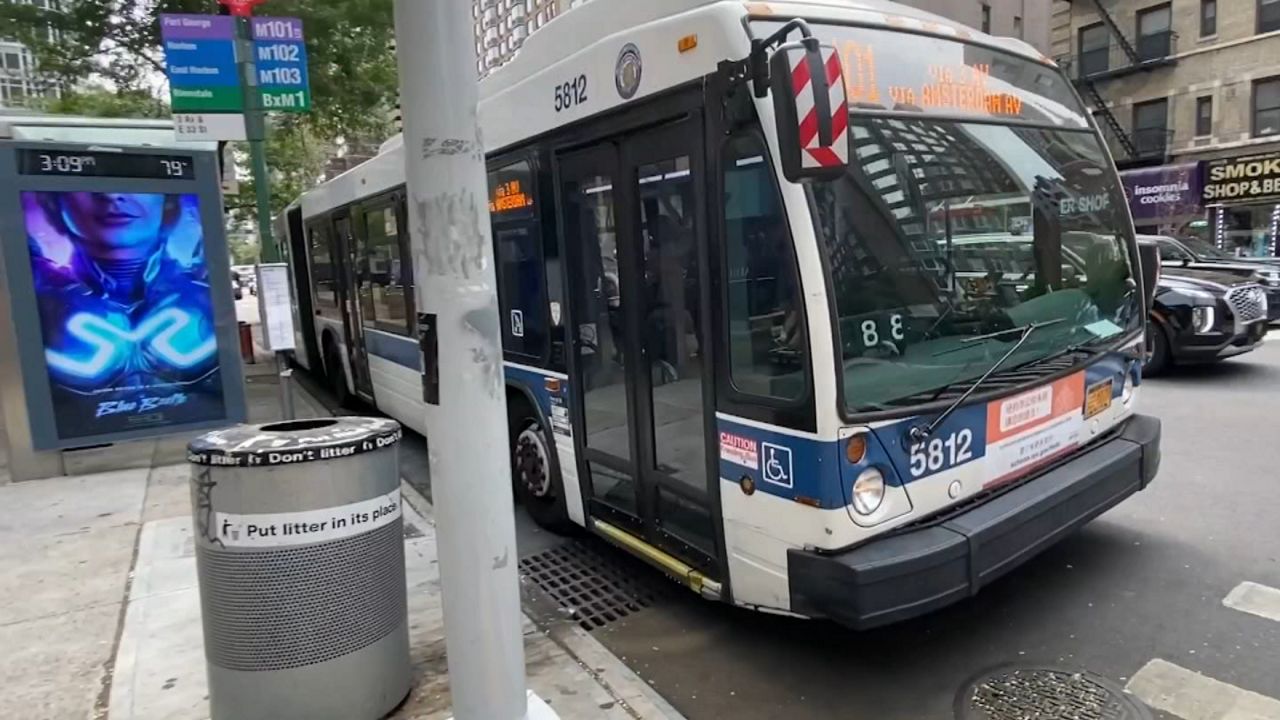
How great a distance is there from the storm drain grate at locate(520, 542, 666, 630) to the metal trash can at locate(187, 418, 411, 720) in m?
1.39

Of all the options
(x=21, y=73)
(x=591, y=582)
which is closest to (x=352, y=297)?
(x=591, y=582)

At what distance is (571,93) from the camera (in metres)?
4.50

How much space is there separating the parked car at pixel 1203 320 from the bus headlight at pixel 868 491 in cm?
805

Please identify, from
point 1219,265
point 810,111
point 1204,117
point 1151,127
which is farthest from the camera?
point 1151,127

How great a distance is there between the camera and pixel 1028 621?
13.3 feet

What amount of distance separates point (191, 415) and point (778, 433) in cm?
589

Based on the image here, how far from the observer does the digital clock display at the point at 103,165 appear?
21.2ft

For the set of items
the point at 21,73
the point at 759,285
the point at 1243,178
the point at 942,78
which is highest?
the point at 21,73

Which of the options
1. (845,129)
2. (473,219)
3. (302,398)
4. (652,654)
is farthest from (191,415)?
(845,129)

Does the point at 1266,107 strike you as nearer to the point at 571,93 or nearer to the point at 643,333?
the point at 571,93

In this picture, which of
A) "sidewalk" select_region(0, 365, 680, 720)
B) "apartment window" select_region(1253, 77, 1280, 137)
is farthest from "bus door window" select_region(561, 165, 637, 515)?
"apartment window" select_region(1253, 77, 1280, 137)

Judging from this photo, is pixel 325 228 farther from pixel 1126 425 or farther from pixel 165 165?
pixel 1126 425

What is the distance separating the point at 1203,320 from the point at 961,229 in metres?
7.61

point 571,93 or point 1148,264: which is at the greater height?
point 571,93
